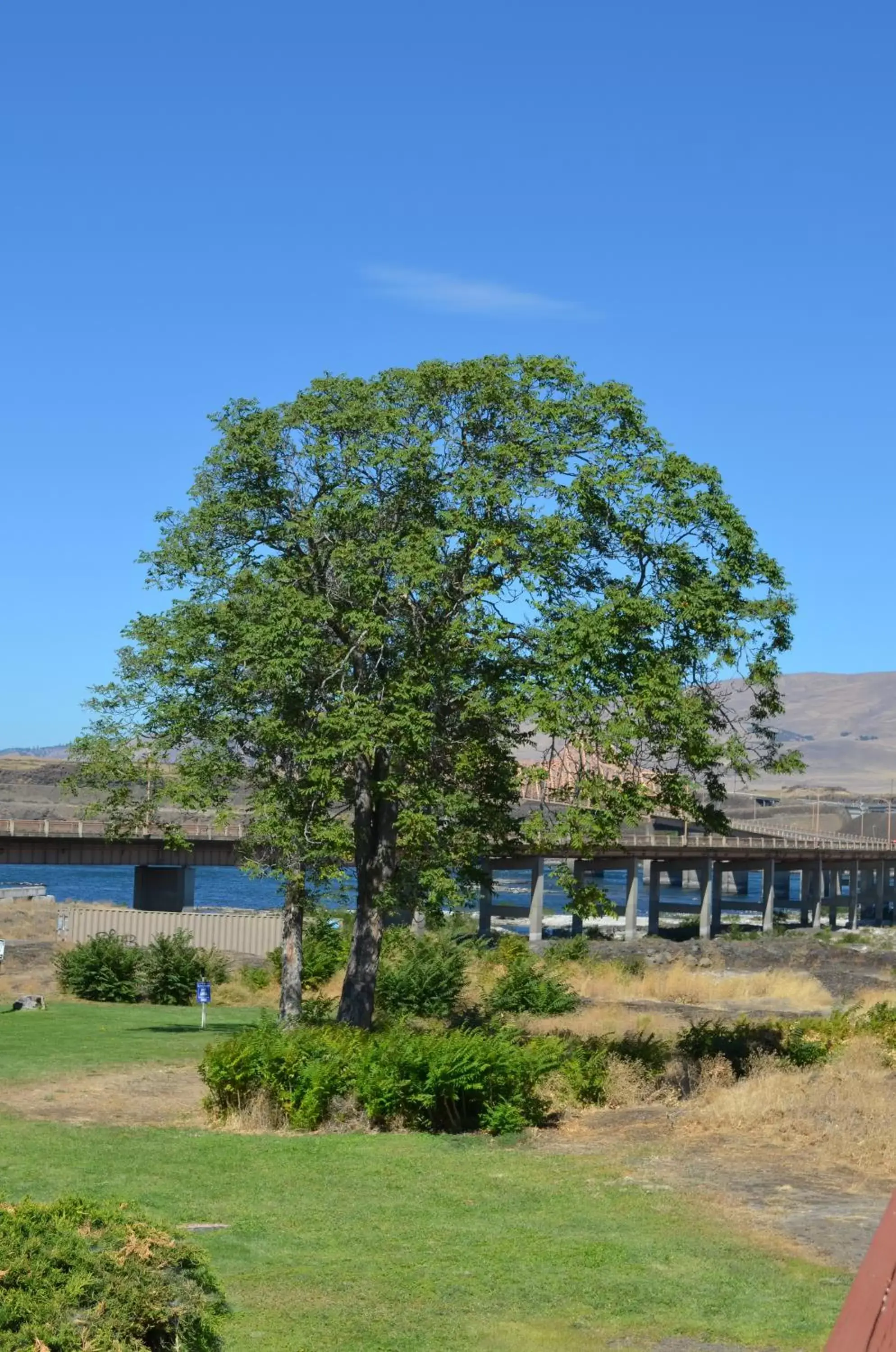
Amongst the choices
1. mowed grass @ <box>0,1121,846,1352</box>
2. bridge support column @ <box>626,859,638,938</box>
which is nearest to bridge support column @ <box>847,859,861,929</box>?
bridge support column @ <box>626,859,638,938</box>

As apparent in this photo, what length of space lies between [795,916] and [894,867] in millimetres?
11535

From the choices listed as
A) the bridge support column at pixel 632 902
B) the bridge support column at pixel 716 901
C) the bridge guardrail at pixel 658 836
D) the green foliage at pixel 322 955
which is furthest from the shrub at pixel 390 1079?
the bridge support column at pixel 716 901


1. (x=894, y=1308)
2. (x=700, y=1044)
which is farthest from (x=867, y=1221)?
(x=894, y=1308)

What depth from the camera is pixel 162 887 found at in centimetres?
8900

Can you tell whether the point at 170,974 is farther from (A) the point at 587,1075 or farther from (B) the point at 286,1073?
(B) the point at 286,1073

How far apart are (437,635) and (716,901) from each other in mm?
94120

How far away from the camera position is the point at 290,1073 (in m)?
19.9

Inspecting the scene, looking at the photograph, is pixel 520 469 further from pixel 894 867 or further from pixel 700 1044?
pixel 894 867

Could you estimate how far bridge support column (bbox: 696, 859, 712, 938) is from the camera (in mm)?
109688

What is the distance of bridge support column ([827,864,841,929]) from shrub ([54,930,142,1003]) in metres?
101

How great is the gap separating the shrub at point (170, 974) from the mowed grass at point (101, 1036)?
37cm

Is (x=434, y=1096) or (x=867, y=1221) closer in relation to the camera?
(x=867, y=1221)

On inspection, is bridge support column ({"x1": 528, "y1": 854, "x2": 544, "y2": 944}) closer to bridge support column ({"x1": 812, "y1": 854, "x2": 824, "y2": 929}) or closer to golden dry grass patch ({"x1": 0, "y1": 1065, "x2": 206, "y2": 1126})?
bridge support column ({"x1": 812, "y1": 854, "x2": 824, "y2": 929})

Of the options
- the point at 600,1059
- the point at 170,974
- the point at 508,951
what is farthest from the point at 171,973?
the point at 600,1059
